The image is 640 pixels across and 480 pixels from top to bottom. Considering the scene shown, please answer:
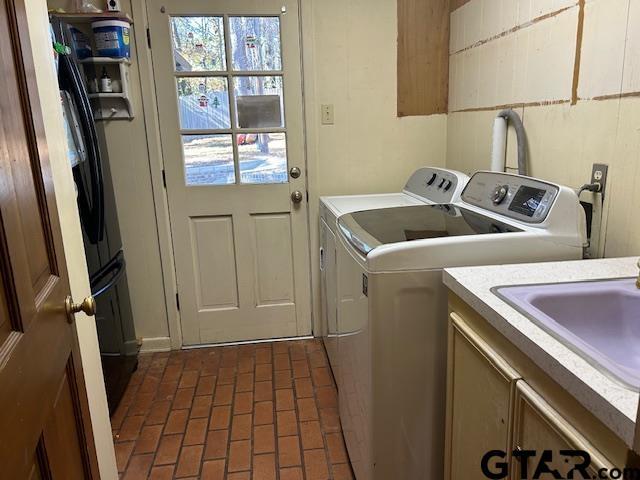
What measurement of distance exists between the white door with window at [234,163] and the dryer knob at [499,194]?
1.22 meters

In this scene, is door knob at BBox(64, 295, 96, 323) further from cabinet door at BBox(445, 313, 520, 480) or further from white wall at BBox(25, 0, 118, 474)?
cabinet door at BBox(445, 313, 520, 480)

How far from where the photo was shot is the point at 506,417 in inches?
40.8

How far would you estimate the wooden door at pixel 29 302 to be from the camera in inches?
28.7

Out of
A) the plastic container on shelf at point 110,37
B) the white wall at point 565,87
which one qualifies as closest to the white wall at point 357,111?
the white wall at point 565,87

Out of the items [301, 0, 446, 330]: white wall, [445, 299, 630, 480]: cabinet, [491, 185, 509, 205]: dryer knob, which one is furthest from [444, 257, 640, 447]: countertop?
[301, 0, 446, 330]: white wall

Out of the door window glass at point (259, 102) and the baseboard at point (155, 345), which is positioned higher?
the door window glass at point (259, 102)

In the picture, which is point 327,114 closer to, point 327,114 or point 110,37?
point 327,114

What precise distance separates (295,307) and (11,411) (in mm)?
2308

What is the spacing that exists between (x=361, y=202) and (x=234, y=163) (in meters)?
0.79

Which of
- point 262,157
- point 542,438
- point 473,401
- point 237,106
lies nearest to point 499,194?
point 473,401

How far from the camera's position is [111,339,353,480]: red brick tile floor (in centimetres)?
193

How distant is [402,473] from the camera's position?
1563 millimetres

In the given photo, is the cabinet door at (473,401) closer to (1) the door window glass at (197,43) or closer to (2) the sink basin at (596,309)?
(2) the sink basin at (596,309)

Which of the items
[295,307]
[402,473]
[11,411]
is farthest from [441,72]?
[11,411]
